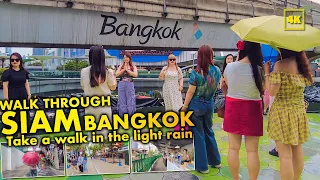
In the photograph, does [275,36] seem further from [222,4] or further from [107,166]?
[222,4]

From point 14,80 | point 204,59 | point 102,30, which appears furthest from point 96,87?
point 102,30

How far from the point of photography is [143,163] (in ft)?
9.02

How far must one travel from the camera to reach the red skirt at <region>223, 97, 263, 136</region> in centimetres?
220

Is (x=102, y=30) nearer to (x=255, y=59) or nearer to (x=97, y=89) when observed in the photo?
(x=97, y=89)

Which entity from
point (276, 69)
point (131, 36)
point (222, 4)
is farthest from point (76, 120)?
point (222, 4)

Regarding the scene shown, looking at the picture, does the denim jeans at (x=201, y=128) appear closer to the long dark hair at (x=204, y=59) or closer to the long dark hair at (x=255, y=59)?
the long dark hair at (x=204, y=59)

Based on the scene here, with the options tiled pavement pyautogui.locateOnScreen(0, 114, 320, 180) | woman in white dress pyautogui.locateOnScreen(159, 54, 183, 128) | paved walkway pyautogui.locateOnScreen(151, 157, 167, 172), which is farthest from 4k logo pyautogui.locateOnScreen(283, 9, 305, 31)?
woman in white dress pyautogui.locateOnScreen(159, 54, 183, 128)

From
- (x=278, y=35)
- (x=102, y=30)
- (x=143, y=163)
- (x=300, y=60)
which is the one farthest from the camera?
(x=102, y=30)

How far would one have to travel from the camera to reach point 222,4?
814 cm

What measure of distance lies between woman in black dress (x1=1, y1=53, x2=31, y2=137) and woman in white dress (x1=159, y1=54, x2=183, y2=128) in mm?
2217

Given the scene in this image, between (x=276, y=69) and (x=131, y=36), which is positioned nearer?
(x=276, y=69)

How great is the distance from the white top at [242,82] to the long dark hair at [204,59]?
0.43m

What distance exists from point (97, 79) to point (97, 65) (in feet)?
0.51

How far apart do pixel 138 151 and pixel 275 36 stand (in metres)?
1.72
